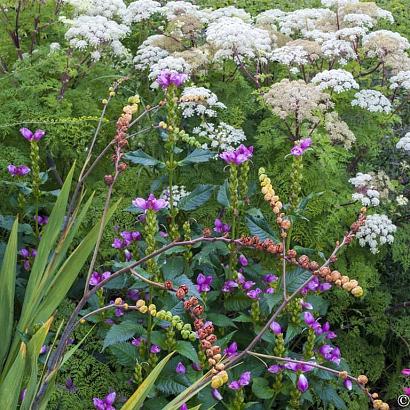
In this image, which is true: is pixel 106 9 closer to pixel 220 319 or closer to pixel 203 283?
pixel 203 283

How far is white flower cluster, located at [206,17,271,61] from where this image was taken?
3.22 m

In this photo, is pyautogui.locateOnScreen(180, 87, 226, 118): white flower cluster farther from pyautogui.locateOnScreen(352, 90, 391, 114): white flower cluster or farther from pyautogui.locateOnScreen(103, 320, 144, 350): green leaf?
pyautogui.locateOnScreen(103, 320, 144, 350): green leaf

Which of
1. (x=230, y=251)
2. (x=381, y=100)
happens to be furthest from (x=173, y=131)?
(x=381, y=100)

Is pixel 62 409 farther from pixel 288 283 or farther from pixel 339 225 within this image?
pixel 339 225

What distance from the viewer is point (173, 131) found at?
→ 2434mm


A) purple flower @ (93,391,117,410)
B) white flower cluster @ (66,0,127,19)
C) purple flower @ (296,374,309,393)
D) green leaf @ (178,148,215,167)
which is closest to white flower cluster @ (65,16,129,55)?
white flower cluster @ (66,0,127,19)

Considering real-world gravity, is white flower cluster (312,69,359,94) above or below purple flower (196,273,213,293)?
above

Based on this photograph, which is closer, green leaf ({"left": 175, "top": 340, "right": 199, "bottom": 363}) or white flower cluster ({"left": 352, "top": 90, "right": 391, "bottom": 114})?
green leaf ({"left": 175, "top": 340, "right": 199, "bottom": 363})

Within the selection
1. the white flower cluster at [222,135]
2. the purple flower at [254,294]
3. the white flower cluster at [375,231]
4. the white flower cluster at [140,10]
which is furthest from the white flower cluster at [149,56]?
the purple flower at [254,294]

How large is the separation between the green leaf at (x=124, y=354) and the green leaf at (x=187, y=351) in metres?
0.18

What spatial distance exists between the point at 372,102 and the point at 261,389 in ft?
4.86

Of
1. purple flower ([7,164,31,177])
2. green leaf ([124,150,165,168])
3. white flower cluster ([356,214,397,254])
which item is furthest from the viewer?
white flower cluster ([356,214,397,254])

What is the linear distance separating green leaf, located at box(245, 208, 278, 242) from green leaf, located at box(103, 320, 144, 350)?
56 cm

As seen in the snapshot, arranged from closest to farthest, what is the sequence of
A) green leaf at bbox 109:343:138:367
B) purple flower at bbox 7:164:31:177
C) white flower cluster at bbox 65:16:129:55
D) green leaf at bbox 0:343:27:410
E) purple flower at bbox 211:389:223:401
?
green leaf at bbox 0:343:27:410 < purple flower at bbox 211:389:223:401 < green leaf at bbox 109:343:138:367 < purple flower at bbox 7:164:31:177 < white flower cluster at bbox 65:16:129:55
